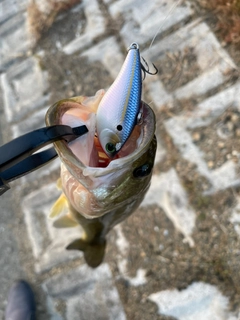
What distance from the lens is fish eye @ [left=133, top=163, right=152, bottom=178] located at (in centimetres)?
138

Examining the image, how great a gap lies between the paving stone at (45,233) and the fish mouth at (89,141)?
66.5 inches

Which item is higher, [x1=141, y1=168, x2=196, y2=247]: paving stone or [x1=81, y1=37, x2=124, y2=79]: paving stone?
[x1=81, y1=37, x2=124, y2=79]: paving stone

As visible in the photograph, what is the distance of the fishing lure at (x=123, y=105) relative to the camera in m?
1.24

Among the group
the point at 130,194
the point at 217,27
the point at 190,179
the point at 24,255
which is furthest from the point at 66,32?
the point at 130,194

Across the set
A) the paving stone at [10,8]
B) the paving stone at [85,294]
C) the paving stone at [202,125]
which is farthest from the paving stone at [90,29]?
the paving stone at [85,294]

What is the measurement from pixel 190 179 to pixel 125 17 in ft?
5.40

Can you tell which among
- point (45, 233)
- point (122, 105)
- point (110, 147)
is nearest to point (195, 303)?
point (45, 233)

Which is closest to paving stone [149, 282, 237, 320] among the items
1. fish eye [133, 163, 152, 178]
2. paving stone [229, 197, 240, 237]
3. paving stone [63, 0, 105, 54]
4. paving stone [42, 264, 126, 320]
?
paving stone [42, 264, 126, 320]

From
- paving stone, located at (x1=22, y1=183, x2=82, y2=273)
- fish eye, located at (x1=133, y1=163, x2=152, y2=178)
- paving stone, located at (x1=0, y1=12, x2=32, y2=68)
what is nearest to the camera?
fish eye, located at (x1=133, y1=163, x2=152, y2=178)

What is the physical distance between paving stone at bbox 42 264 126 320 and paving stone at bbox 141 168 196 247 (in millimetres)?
675

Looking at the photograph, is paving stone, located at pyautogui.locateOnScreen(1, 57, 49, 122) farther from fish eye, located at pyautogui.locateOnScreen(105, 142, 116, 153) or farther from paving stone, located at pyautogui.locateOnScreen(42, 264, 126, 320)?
fish eye, located at pyautogui.locateOnScreen(105, 142, 116, 153)

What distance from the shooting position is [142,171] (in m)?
1.40

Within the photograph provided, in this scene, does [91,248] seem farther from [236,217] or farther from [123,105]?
[123,105]

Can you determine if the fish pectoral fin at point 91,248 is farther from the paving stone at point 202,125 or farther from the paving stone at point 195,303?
the paving stone at point 202,125
